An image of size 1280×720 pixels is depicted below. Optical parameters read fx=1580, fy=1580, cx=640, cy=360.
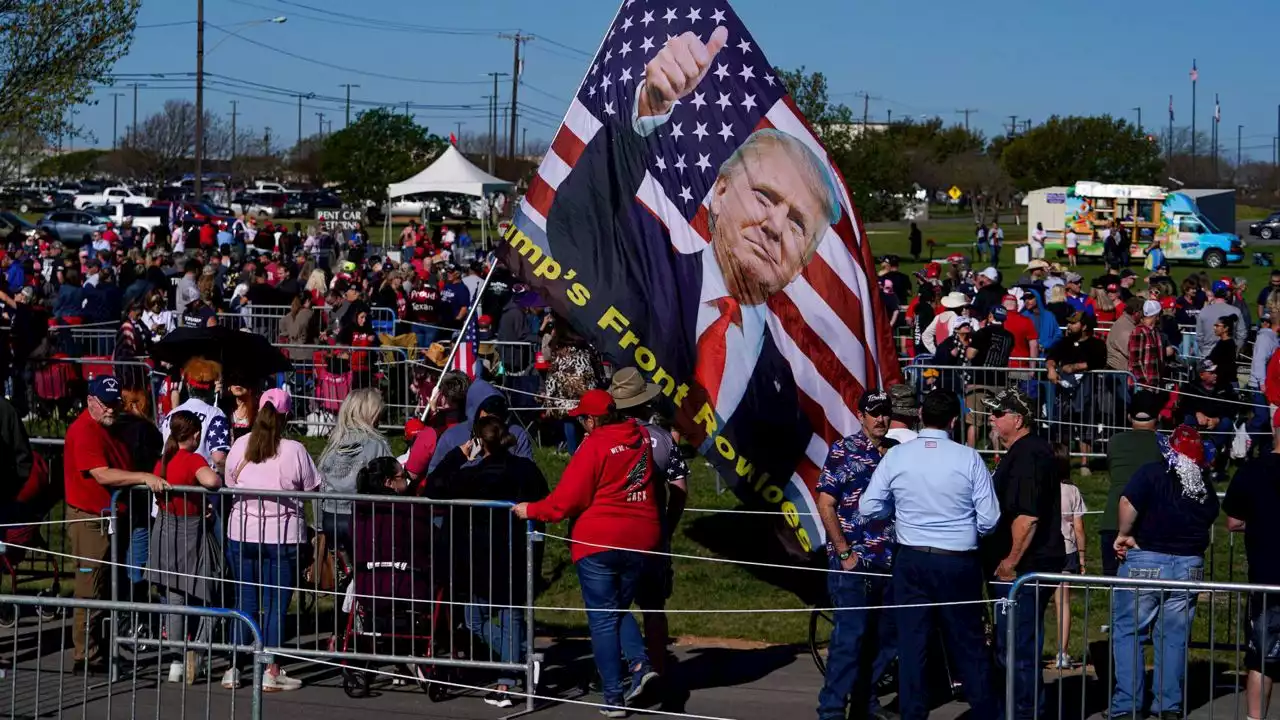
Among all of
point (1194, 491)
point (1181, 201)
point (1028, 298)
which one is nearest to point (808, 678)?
point (1194, 491)

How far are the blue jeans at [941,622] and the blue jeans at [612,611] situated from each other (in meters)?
1.42

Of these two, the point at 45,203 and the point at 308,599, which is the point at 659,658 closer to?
the point at 308,599

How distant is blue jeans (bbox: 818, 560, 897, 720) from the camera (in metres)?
7.98

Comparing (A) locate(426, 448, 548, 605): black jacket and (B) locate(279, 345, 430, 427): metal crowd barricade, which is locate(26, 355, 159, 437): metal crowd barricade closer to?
(B) locate(279, 345, 430, 427): metal crowd barricade

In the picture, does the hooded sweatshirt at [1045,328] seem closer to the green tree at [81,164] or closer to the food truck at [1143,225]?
the food truck at [1143,225]

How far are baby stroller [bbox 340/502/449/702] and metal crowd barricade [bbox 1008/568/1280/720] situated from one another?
307 centimetres

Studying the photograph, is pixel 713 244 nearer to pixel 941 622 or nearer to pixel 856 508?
pixel 856 508

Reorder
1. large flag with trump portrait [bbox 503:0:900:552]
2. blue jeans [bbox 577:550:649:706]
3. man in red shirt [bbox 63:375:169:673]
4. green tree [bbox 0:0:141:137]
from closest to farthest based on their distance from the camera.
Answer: blue jeans [bbox 577:550:649:706], man in red shirt [bbox 63:375:169:673], large flag with trump portrait [bbox 503:0:900:552], green tree [bbox 0:0:141:137]

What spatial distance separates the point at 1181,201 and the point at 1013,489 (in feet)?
141

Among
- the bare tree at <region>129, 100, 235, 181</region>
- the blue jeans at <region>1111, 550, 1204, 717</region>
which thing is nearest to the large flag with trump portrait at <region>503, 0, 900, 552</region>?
the blue jeans at <region>1111, 550, 1204, 717</region>

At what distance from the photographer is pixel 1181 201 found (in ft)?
158

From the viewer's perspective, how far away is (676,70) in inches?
380

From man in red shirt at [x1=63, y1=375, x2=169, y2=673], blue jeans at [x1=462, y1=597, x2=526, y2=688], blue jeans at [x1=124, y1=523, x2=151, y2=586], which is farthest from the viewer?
blue jeans at [x1=124, y1=523, x2=151, y2=586]

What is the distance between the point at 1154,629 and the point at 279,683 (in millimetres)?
4711
